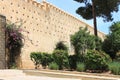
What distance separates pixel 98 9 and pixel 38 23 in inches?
169

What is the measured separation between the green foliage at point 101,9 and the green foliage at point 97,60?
6466 millimetres

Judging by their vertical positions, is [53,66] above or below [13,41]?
below

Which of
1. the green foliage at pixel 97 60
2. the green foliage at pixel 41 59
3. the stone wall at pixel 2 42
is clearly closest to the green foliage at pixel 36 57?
the green foliage at pixel 41 59

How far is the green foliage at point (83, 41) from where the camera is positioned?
63.6 ft

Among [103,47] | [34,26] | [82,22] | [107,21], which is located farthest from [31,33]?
[82,22]

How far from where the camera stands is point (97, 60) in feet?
51.5

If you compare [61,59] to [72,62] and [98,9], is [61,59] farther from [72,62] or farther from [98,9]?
[98,9]

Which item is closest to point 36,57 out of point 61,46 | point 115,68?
point 115,68

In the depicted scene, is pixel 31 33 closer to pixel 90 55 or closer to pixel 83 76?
pixel 90 55

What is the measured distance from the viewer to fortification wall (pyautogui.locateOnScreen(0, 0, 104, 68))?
18828 mm

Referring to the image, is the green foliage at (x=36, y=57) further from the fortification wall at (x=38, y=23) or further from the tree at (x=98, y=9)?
the tree at (x=98, y=9)

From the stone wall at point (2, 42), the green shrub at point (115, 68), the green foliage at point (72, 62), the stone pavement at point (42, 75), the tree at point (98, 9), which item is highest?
the tree at point (98, 9)

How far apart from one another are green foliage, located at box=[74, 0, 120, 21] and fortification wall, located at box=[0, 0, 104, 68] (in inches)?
77.7

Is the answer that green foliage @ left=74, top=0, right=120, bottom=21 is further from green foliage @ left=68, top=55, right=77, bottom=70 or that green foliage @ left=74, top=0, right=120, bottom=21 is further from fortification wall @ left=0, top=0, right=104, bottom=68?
green foliage @ left=68, top=55, right=77, bottom=70
